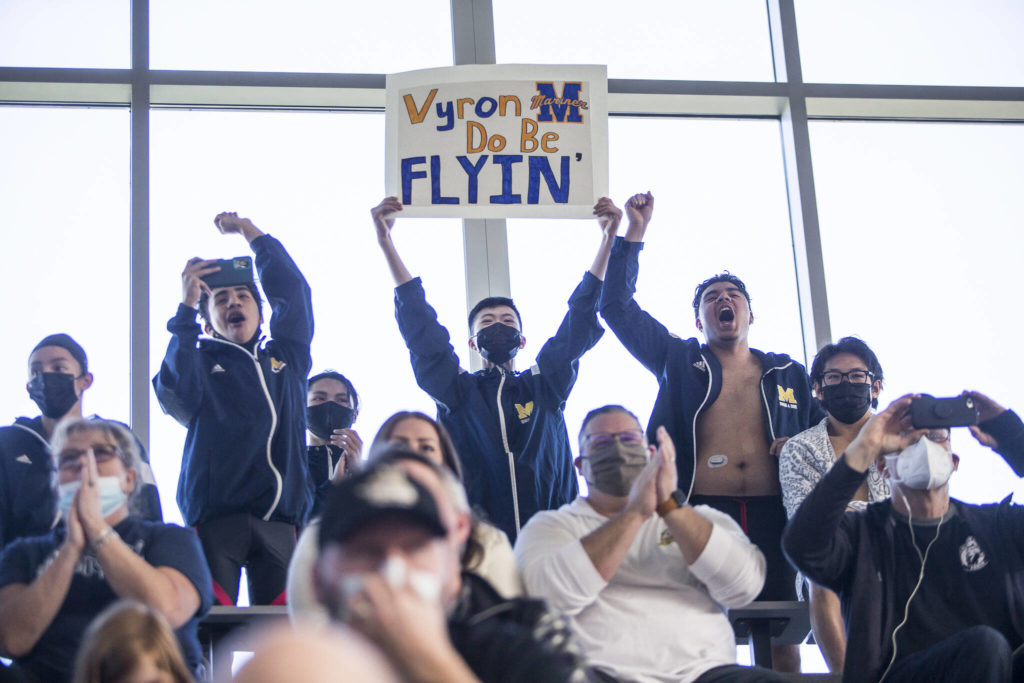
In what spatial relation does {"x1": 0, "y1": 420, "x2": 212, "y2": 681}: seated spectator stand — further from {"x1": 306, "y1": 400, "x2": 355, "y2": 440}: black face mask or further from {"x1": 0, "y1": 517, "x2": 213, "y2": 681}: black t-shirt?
{"x1": 306, "y1": 400, "x2": 355, "y2": 440}: black face mask

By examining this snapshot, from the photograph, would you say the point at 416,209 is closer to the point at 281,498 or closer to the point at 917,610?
the point at 281,498

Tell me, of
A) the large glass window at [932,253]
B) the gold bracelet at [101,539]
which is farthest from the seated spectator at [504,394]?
the large glass window at [932,253]

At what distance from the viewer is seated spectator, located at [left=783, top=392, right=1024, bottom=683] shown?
317cm

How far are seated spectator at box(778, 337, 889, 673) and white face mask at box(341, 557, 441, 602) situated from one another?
8.23 ft

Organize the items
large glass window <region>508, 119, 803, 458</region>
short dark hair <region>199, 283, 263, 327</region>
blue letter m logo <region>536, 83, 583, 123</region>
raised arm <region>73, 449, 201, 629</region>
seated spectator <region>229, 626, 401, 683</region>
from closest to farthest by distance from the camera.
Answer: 1. seated spectator <region>229, 626, 401, 683</region>
2. raised arm <region>73, 449, 201, 629</region>
3. short dark hair <region>199, 283, 263, 327</region>
4. blue letter m logo <region>536, 83, 583, 123</region>
5. large glass window <region>508, 119, 803, 458</region>

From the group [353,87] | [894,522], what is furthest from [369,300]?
[894,522]

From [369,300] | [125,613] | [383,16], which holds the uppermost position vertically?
[383,16]

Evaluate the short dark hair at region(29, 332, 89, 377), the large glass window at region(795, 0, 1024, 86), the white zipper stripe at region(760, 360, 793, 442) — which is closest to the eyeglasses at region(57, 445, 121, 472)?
the short dark hair at region(29, 332, 89, 377)

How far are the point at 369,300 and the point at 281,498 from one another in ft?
5.19

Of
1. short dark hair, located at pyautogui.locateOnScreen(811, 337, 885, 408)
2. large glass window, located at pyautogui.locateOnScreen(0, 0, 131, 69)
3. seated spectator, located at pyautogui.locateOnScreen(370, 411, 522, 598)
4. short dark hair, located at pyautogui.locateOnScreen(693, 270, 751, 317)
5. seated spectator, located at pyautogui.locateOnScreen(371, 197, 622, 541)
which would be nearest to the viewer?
seated spectator, located at pyautogui.locateOnScreen(370, 411, 522, 598)

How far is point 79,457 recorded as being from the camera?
9.95 feet

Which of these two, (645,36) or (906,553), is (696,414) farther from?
(645,36)

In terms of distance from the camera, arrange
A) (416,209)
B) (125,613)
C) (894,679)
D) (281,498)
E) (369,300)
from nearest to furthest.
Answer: (125,613)
(894,679)
(281,498)
(416,209)
(369,300)

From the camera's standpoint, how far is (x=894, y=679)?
3086 mm
